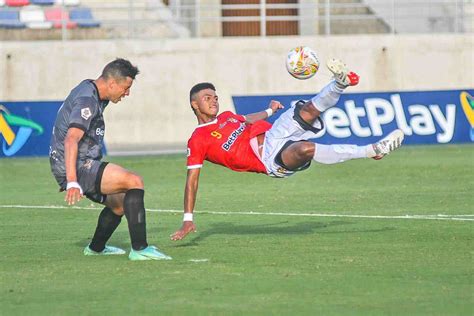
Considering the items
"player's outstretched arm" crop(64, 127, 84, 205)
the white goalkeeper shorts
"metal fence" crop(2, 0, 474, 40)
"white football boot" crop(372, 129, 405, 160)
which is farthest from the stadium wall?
"player's outstretched arm" crop(64, 127, 84, 205)

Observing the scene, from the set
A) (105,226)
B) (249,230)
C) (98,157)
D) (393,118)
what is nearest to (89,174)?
(98,157)

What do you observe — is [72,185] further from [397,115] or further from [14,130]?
[397,115]

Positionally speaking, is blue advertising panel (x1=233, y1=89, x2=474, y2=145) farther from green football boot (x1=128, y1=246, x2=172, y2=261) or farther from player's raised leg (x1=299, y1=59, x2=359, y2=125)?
green football boot (x1=128, y1=246, x2=172, y2=261)

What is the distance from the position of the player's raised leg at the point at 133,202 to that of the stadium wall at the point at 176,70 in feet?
59.2

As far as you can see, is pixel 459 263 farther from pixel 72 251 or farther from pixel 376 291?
pixel 72 251

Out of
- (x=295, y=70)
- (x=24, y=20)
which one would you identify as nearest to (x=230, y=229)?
(x=295, y=70)

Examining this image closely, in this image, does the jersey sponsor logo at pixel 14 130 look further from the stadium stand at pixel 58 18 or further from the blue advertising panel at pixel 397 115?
the stadium stand at pixel 58 18

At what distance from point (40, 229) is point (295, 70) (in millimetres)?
3951

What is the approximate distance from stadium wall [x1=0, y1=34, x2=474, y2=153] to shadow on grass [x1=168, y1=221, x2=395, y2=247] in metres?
14.9

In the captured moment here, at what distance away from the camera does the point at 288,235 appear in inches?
547

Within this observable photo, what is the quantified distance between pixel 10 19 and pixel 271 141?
21.0m

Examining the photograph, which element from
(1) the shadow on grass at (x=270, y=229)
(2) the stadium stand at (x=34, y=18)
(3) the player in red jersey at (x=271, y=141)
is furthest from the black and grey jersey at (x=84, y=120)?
(2) the stadium stand at (x=34, y=18)

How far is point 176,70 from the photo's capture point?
30.7 meters

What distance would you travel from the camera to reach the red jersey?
13234mm
